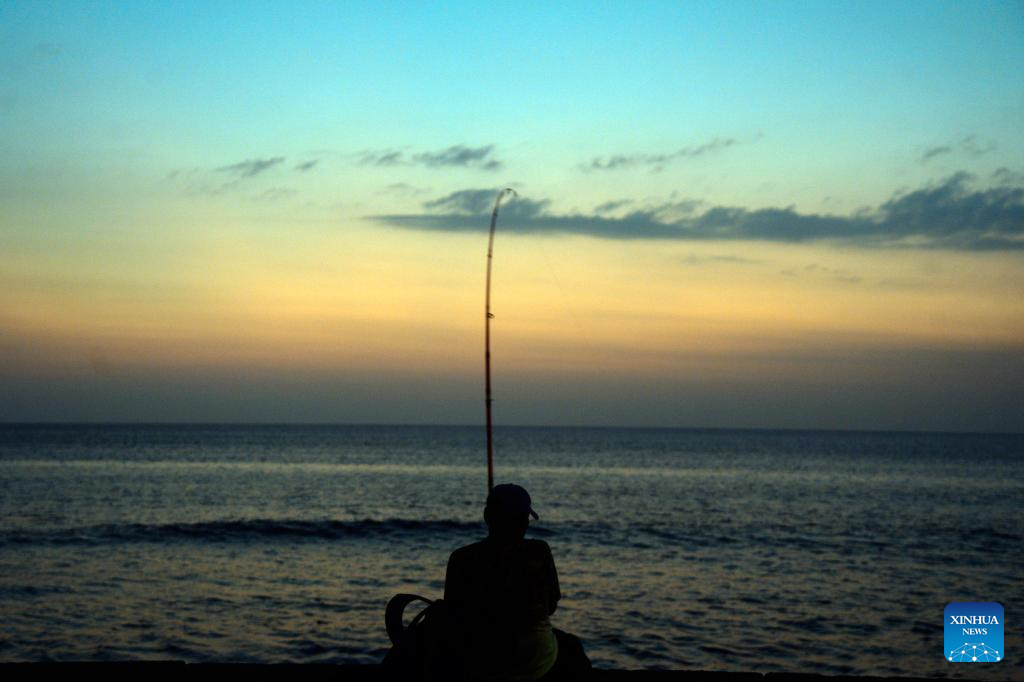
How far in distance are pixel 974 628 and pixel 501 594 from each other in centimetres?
618

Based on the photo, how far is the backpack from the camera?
380cm

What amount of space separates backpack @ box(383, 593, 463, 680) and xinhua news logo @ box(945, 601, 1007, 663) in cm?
525

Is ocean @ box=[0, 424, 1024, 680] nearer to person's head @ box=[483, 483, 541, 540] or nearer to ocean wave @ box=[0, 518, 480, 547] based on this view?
ocean wave @ box=[0, 518, 480, 547]

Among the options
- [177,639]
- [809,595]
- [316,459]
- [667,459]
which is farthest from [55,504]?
[667,459]

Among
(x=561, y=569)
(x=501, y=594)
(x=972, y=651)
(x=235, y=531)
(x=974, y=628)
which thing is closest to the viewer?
(x=501, y=594)

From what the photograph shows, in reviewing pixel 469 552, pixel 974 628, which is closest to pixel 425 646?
pixel 469 552

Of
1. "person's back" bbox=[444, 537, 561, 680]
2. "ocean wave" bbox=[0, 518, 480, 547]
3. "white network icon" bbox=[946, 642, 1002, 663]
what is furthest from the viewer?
"ocean wave" bbox=[0, 518, 480, 547]

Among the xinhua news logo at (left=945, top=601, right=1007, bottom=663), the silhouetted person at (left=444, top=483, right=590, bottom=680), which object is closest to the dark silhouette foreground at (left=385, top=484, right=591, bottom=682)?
the silhouetted person at (left=444, top=483, right=590, bottom=680)

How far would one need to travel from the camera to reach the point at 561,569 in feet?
58.4

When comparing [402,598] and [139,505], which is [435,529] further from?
[402,598]

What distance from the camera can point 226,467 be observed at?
60.0 m

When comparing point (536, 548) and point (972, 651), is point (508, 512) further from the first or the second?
point (972, 651)

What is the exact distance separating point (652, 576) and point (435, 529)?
10.9 metres

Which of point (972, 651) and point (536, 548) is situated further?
point (972, 651)
